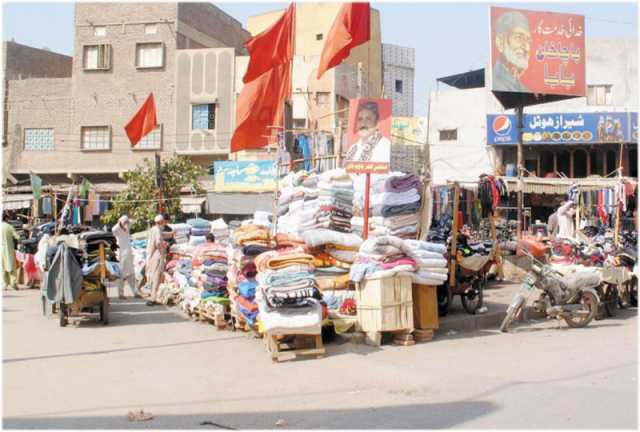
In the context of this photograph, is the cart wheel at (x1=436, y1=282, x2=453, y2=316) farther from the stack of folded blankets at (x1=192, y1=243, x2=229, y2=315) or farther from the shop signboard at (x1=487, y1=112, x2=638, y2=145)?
the shop signboard at (x1=487, y1=112, x2=638, y2=145)

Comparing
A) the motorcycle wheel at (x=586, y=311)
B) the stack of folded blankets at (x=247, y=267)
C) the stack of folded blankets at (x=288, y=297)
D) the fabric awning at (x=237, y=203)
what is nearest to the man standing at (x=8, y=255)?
the stack of folded blankets at (x=247, y=267)

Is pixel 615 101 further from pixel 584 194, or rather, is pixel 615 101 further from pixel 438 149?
pixel 584 194

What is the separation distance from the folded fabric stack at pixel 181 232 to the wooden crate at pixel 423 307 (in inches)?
276

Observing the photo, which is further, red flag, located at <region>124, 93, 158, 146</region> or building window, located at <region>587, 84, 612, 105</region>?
building window, located at <region>587, 84, 612, 105</region>

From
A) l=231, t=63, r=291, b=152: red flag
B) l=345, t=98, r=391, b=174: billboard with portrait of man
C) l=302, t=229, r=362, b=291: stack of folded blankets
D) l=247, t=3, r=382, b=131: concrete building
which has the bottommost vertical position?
l=302, t=229, r=362, b=291: stack of folded blankets

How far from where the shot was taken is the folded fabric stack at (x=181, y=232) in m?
14.8

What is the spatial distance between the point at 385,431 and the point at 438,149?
27161 mm

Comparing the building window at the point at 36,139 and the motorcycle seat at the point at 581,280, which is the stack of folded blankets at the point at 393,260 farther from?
the building window at the point at 36,139

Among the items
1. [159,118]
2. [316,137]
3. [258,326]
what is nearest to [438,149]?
[159,118]

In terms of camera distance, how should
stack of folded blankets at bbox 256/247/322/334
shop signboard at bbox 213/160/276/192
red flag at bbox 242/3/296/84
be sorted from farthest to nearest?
1. shop signboard at bbox 213/160/276/192
2. red flag at bbox 242/3/296/84
3. stack of folded blankets at bbox 256/247/322/334

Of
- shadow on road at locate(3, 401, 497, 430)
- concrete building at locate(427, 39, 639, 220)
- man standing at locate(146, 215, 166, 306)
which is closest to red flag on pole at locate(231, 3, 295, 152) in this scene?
man standing at locate(146, 215, 166, 306)

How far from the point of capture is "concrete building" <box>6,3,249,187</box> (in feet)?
108

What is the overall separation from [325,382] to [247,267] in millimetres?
2794

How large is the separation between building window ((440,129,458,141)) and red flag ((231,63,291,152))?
19.8 meters
